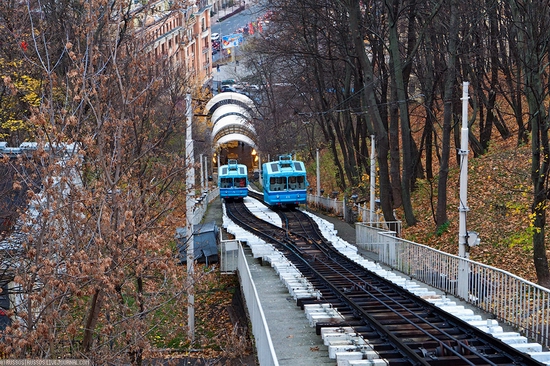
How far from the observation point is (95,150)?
10.4m

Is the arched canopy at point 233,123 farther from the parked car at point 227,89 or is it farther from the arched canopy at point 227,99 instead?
the parked car at point 227,89

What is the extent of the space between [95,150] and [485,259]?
50.6 feet

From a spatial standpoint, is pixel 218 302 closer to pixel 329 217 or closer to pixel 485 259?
pixel 485 259

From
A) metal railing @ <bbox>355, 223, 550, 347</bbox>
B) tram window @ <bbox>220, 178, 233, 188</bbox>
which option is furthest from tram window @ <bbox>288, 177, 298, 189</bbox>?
metal railing @ <bbox>355, 223, 550, 347</bbox>

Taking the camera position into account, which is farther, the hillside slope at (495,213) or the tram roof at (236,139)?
the tram roof at (236,139)

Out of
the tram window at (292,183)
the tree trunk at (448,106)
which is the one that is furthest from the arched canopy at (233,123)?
the tree trunk at (448,106)

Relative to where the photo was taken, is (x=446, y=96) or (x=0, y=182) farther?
(x=446, y=96)

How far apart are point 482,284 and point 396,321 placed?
299cm

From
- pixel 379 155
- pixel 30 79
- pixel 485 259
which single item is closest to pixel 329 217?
pixel 379 155

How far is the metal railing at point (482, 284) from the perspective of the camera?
42.4 feet

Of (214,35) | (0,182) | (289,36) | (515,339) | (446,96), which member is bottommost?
(515,339)

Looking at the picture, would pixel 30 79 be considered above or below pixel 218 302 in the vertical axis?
above

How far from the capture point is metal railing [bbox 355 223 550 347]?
42.4ft

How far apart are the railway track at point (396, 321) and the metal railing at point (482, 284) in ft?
4.50
